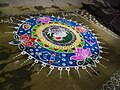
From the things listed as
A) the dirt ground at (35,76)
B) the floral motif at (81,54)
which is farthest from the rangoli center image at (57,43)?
the dirt ground at (35,76)

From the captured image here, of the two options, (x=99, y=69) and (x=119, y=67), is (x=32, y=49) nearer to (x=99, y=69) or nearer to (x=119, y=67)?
(x=99, y=69)

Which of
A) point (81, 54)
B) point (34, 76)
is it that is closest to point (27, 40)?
point (34, 76)

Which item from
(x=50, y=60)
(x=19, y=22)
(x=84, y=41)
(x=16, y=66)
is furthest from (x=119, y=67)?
(x=19, y=22)

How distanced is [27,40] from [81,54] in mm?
1395

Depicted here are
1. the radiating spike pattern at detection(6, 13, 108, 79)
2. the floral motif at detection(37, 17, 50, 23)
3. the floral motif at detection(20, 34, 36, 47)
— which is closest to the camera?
the radiating spike pattern at detection(6, 13, 108, 79)

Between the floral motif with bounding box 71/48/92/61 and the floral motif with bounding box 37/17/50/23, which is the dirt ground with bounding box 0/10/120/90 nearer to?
the floral motif with bounding box 71/48/92/61

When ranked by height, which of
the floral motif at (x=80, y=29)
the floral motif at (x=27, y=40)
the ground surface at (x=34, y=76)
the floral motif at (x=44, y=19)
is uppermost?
the floral motif at (x=44, y=19)

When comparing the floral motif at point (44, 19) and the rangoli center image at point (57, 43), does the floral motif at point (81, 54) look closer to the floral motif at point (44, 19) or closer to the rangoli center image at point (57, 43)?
the rangoli center image at point (57, 43)

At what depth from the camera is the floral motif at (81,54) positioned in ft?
14.3

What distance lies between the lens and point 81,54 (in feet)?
14.8

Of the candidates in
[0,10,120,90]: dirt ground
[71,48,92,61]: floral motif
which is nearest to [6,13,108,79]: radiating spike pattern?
[71,48,92,61]: floral motif

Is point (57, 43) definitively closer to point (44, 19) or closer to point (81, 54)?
point (81, 54)

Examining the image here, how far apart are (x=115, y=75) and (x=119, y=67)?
0.37 meters

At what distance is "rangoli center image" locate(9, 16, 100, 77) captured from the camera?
4137mm
